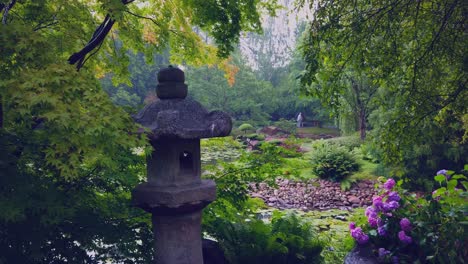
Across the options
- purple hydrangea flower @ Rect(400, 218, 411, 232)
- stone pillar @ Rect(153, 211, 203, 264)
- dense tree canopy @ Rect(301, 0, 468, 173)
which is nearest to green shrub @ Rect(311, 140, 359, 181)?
dense tree canopy @ Rect(301, 0, 468, 173)

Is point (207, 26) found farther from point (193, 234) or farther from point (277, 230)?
point (277, 230)

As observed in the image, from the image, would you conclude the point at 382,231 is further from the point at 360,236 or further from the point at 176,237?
the point at 176,237

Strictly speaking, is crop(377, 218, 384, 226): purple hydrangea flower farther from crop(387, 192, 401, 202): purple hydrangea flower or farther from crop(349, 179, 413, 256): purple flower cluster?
crop(387, 192, 401, 202): purple hydrangea flower

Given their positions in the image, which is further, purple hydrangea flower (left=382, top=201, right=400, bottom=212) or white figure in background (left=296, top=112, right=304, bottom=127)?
white figure in background (left=296, top=112, right=304, bottom=127)

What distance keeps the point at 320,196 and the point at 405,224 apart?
6.58 m

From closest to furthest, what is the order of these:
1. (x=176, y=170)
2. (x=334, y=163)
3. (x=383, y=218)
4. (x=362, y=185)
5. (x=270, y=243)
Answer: (x=176, y=170)
(x=383, y=218)
(x=270, y=243)
(x=362, y=185)
(x=334, y=163)

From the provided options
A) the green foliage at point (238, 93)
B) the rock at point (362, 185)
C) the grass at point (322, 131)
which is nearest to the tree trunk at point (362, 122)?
the rock at point (362, 185)

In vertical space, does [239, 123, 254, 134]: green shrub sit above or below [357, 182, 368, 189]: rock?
above

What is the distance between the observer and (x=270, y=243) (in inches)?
150

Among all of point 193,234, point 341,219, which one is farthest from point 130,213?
point 341,219

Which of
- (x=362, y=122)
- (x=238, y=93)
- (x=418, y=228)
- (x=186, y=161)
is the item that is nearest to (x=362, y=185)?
(x=362, y=122)

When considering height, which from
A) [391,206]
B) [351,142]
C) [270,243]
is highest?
[351,142]

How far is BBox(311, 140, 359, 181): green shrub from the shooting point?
1111 cm

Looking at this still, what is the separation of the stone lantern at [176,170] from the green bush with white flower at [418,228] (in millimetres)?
1549
